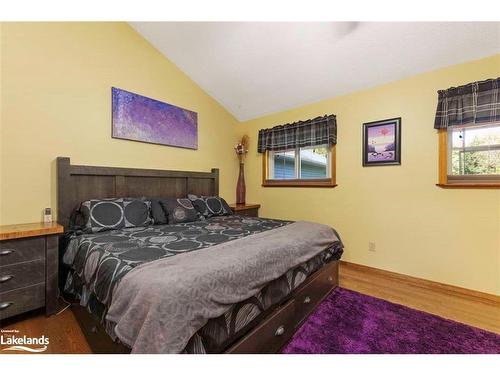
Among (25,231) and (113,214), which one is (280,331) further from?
(25,231)

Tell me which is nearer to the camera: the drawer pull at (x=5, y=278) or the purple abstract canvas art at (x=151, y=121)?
the drawer pull at (x=5, y=278)

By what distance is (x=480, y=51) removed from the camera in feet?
6.73

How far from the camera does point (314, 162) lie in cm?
337

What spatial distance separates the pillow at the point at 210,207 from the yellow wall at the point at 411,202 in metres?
1.20

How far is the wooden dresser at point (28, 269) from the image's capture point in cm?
159

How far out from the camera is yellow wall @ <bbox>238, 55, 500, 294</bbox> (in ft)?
6.95

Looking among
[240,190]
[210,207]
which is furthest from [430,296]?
[240,190]

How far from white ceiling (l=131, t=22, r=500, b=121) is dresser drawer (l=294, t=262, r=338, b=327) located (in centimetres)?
213

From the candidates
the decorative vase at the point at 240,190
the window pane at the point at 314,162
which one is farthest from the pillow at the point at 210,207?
Answer: the window pane at the point at 314,162

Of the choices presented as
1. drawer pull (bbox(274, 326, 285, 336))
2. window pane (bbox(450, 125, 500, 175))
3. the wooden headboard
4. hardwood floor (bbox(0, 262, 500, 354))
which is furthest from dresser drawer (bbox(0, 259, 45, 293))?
window pane (bbox(450, 125, 500, 175))

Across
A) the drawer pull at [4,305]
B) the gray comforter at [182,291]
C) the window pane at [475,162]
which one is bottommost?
the drawer pull at [4,305]

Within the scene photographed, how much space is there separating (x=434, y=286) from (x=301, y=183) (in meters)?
1.86

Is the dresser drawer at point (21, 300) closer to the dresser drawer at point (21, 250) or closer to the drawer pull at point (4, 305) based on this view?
the drawer pull at point (4, 305)

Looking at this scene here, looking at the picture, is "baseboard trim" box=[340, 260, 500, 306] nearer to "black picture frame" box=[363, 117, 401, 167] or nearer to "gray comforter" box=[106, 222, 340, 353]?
"black picture frame" box=[363, 117, 401, 167]
